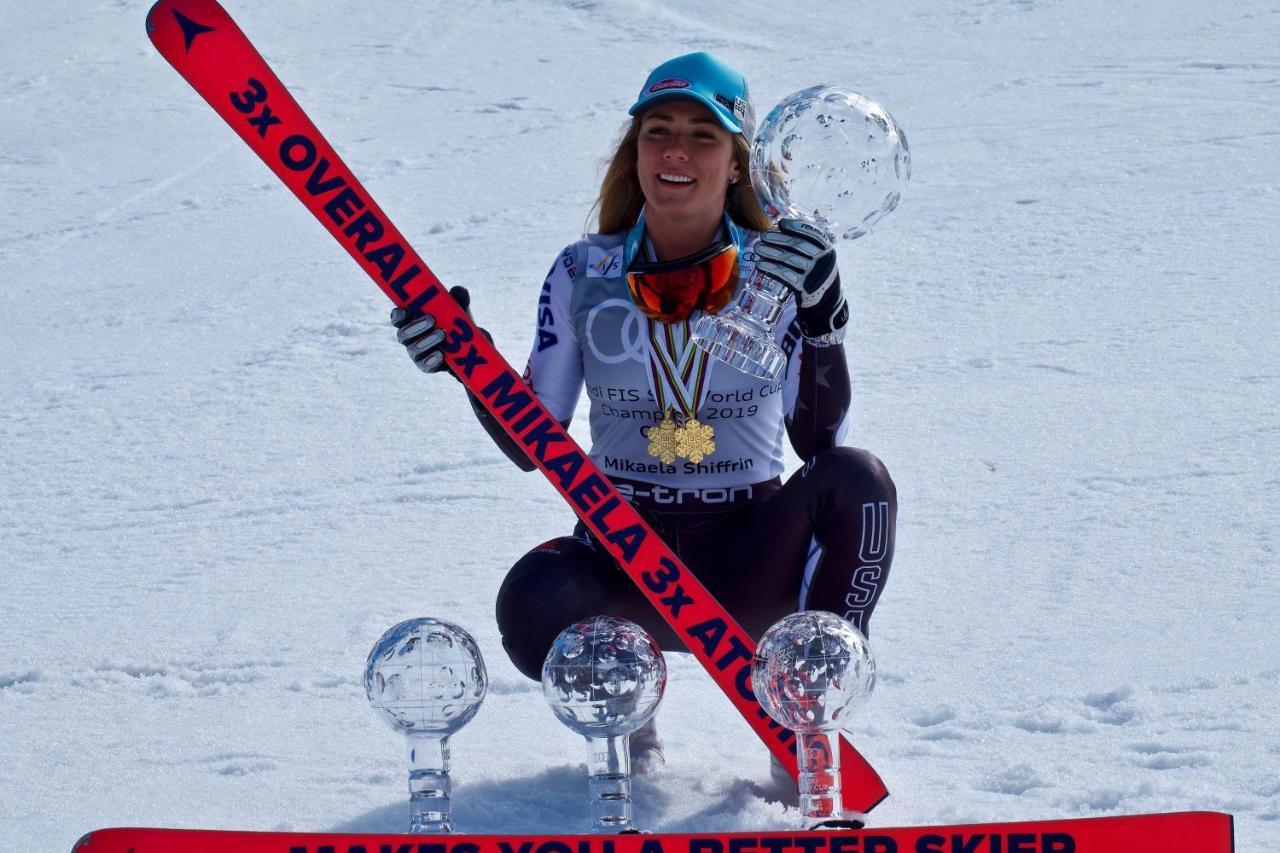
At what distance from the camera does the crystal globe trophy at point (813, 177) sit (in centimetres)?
236

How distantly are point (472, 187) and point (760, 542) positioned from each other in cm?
538

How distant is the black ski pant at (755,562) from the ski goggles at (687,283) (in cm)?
33

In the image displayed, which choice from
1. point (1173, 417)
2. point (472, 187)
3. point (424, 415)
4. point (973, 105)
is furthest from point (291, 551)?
point (973, 105)

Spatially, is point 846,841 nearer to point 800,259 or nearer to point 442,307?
point 800,259

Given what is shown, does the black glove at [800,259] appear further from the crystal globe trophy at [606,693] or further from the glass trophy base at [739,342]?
the crystal globe trophy at [606,693]

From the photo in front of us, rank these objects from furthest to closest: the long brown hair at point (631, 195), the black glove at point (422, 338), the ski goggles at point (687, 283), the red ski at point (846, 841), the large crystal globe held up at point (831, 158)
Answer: the long brown hair at point (631, 195)
the ski goggles at point (687, 283)
the black glove at point (422, 338)
the large crystal globe held up at point (831, 158)
the red ski at point (846, 841)

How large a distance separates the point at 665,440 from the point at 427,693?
0.80 m

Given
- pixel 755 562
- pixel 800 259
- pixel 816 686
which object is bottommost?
pixel 816 686

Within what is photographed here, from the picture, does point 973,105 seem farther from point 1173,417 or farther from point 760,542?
point 760,542

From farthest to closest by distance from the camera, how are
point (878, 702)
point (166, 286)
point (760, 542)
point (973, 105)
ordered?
point (973, 105)
point (166, 286)
point (878, 702)
point (760, 542)

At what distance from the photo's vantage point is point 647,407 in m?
2.84

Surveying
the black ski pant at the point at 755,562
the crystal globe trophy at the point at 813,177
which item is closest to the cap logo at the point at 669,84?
the crystal globe trophy at the point at 813,177

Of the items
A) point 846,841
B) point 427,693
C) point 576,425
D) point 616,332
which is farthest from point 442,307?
point 576,425

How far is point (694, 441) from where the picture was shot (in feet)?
9.16
